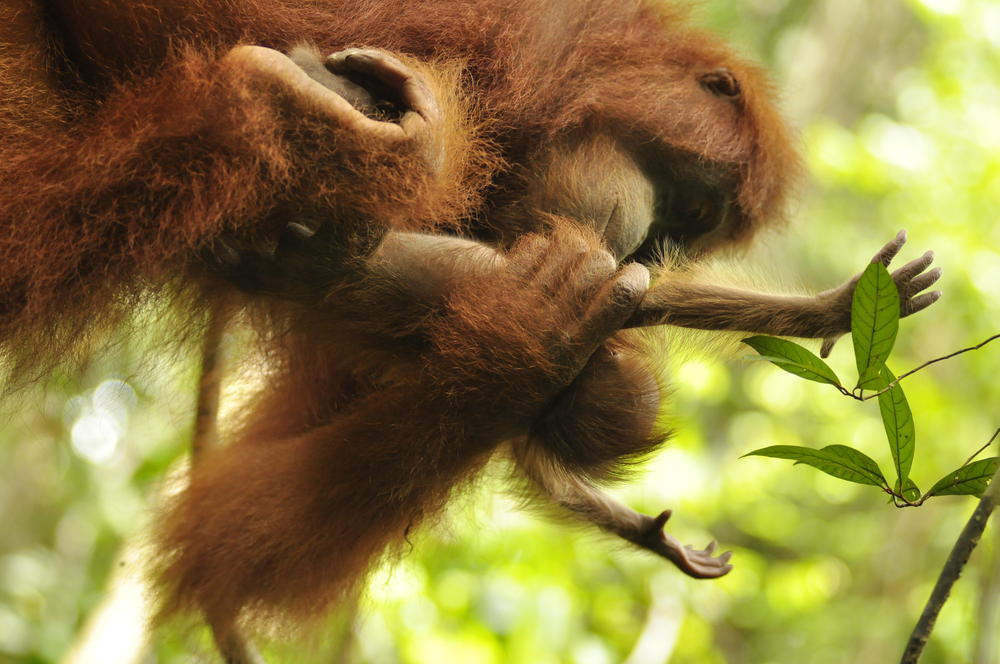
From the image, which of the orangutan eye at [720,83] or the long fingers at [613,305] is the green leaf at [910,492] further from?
the orangutan eye at [720,83]

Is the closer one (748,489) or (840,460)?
(840,460)

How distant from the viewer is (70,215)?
4.86 ft

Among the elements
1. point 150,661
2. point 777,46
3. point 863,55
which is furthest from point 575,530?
point 863,55

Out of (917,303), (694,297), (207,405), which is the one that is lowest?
(207,405)

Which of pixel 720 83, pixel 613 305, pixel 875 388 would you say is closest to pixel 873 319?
pixel 875 388

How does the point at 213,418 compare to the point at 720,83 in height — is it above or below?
below

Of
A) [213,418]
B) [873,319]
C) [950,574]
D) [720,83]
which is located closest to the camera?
[950,574]

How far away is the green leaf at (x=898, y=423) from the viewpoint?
1407mm

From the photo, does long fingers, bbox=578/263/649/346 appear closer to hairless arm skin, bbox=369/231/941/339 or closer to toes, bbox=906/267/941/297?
hairless arm skin, bbox=369/231/941/339

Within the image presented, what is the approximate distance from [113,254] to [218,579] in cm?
→ 70

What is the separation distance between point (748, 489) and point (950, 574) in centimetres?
308

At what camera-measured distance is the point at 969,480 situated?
1.39 metres

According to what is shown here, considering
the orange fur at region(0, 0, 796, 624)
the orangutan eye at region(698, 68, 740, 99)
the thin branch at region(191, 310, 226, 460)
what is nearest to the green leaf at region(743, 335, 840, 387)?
the orange fur at region(0, 0, 796, 624)

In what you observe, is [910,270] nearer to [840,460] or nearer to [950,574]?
[840,460]
